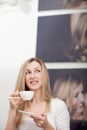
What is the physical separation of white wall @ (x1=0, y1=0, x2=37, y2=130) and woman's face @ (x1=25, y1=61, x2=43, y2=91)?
91 millimetres

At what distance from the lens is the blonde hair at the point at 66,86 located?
1510 mm

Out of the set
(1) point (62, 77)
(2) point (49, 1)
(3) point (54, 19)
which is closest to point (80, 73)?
(1) point (62, 77)

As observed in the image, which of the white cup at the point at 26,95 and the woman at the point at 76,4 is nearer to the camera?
the white cup at the point at 26,95

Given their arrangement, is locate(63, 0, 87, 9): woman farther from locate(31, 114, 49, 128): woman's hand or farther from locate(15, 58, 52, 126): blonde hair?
locate(31, 114, 49, 128): woman's hand

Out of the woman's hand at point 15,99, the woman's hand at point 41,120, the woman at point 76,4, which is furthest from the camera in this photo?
the woman at point 76,4

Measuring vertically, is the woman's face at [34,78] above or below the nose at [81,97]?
above

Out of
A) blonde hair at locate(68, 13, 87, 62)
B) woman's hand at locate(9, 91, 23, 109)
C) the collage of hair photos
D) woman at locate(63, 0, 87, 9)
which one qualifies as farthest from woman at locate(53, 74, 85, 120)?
woman at locate(63, 0, 87, 9)

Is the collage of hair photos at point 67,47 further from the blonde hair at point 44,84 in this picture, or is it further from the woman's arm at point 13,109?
the woman's arm at point 13,109

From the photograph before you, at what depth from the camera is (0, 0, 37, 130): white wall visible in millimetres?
1586

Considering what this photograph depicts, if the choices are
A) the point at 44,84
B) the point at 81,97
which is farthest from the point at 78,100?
the point at 44,84

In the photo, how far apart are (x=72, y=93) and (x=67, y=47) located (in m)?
0.26

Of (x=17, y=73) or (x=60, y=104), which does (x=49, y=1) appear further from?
(x=60, y=104)

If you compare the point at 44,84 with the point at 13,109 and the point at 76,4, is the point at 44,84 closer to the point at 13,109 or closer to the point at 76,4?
the point at 13,109

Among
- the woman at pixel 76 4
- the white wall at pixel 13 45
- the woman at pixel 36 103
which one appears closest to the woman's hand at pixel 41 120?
the woman at pixel 36 103
